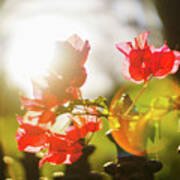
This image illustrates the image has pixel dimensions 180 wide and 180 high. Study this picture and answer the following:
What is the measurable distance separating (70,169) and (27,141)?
53cm

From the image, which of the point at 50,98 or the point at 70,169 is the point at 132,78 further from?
the point at 70,169

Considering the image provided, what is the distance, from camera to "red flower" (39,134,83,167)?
1.31 ft

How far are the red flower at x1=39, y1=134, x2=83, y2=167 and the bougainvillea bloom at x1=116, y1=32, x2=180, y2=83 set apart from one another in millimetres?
139

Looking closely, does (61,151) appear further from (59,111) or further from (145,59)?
(145,59)

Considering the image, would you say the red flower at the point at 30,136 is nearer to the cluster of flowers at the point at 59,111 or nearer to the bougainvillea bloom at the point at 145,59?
the cluster of flowers at the point at 59,111

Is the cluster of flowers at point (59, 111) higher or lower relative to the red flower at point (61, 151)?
higher

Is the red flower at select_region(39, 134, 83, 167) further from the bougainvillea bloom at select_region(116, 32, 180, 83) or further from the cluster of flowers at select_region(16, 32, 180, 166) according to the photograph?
the bougainvillea bloom at select_region(116, 32, 180, 83)

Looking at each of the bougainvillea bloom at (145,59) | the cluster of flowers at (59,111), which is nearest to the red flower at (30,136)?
the cluster of flowers at (59,111)

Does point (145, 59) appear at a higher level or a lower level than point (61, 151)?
higher

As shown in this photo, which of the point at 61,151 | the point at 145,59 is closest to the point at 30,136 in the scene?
the point at 61,151

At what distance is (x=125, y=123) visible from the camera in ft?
1.19

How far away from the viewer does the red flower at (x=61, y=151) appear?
40 cm

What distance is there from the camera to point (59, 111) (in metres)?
0.36

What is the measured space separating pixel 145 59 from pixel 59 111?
6.0 inches
